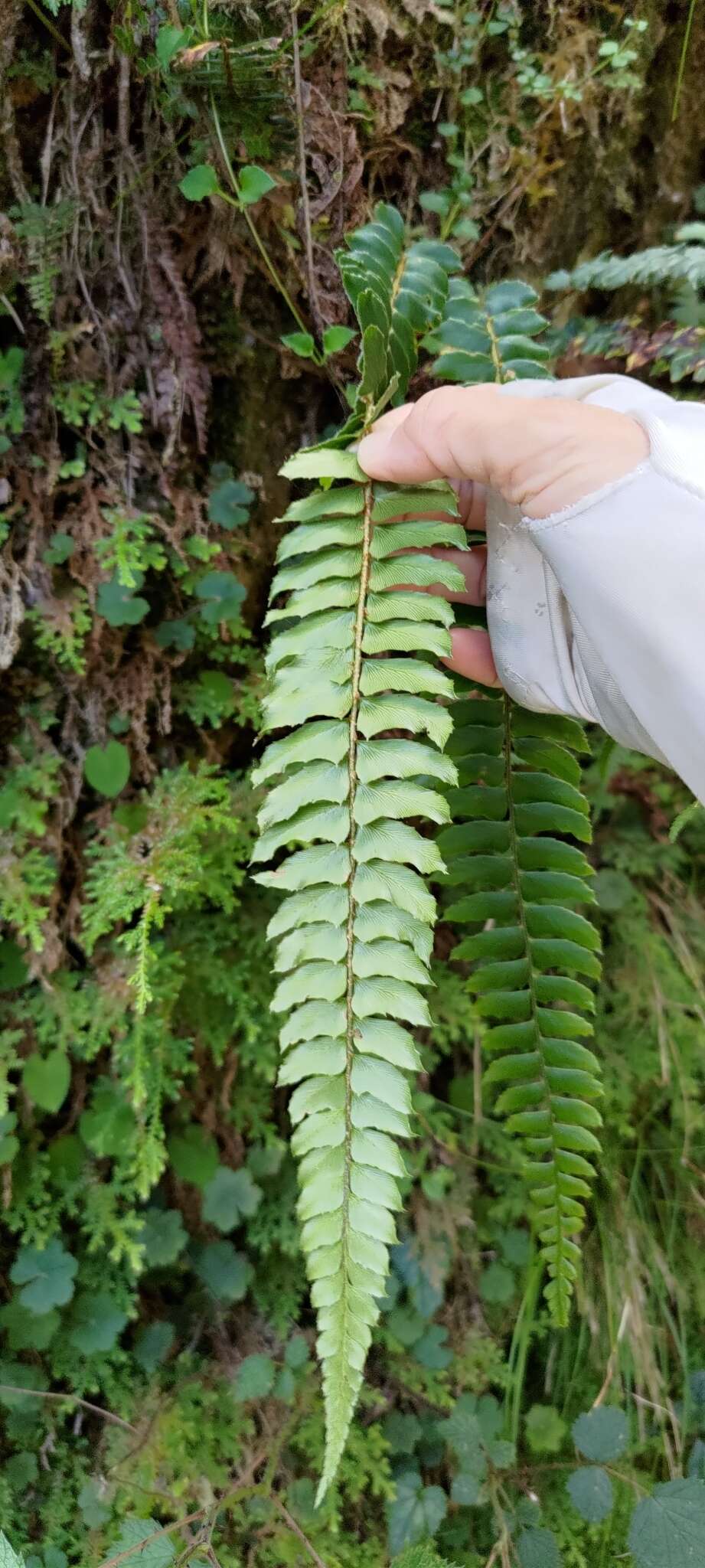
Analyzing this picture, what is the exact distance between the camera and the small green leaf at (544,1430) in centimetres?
177

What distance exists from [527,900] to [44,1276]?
1186mm

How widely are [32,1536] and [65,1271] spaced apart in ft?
1.58

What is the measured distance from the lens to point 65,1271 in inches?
63.2

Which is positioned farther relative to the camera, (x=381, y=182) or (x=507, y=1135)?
(x=507, y=1135)

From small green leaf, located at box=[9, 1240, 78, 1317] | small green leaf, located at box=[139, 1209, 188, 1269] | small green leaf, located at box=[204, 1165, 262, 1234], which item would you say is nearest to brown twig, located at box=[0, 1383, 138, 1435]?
small green leaf, located at box=[9, 1240, 78, 1317]

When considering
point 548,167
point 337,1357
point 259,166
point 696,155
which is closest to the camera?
point 337,1357

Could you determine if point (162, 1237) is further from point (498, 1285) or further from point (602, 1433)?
point (602, 1433)

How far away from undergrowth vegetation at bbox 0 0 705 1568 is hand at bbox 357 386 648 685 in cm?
6

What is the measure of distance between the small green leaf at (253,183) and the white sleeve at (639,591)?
61cm

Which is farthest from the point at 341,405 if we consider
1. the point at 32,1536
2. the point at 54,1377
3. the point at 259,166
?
the point at 32,1536

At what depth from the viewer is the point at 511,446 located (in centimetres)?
106

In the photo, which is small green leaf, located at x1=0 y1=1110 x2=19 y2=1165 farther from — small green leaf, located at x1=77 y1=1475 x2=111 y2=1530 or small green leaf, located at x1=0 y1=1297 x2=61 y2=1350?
small green leaf, located at x1=77 y1=1475 x2=111 y2=1530

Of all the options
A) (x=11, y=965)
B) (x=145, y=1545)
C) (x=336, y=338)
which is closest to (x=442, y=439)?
(x=336, y=338)

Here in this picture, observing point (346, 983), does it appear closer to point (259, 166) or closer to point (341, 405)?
point (341, 405)
